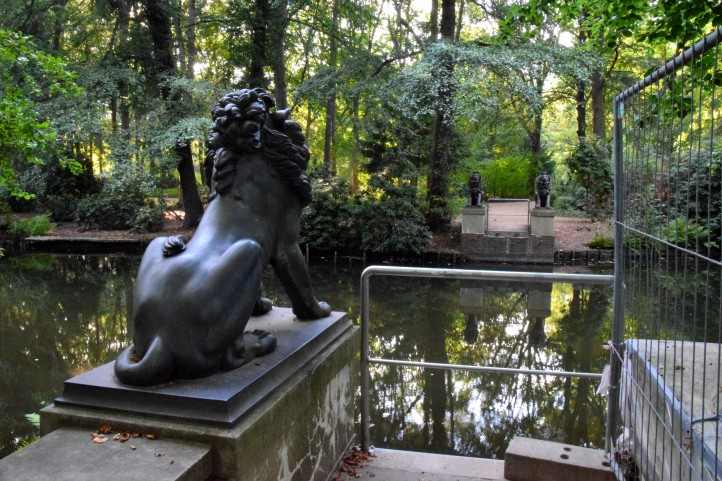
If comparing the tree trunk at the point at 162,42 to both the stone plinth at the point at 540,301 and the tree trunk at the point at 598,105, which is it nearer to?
the stone plinth at the point at 540,301

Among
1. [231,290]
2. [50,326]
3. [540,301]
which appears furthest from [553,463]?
[50,326]

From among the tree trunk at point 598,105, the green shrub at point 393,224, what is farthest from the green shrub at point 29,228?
the tree trunk at point 598,105

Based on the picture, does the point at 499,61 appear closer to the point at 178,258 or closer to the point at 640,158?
the point at 640,158

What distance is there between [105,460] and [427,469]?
6.73 feet

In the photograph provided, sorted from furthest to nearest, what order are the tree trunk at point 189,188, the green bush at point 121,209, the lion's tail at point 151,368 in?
1. the green bush at point 121,209
2. the tree trunk at point 189,188
3. the lion's tail at point 151,368

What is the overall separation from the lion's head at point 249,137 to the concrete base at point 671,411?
6.62ft

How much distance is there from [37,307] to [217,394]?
378 inches

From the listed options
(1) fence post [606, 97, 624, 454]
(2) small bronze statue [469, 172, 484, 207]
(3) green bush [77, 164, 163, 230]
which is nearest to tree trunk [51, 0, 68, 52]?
(3) green bush [77, 164, 163, 230]

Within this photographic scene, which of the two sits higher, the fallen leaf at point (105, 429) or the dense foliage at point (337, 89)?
Answer: the dense foliage at point (337, 89)

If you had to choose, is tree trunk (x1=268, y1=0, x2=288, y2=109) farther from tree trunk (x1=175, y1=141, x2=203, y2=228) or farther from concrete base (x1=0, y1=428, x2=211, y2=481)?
concrete base (x1=0, y1=428, x2=211, y2=481)

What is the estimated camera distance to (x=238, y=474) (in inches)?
90.5

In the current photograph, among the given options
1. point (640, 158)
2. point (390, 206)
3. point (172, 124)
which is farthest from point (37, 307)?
point (640, 158)

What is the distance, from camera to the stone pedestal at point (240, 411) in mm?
2336

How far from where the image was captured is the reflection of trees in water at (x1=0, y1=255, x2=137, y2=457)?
6227 mm
